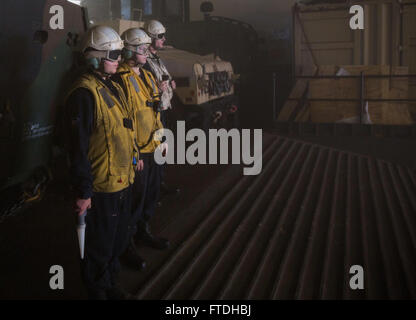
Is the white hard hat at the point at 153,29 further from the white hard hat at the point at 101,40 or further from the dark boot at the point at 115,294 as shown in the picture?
the dark boot at the point at 115,294

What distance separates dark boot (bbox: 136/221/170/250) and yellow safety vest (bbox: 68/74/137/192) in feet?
3.95

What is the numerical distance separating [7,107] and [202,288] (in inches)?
80.5

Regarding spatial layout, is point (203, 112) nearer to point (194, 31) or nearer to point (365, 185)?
point (365, 185)

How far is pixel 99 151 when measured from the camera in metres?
3.12

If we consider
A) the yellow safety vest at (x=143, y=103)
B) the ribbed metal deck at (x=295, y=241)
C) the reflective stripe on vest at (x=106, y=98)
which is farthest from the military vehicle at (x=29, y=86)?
the ribbed metal deck at (x=295, y=241)

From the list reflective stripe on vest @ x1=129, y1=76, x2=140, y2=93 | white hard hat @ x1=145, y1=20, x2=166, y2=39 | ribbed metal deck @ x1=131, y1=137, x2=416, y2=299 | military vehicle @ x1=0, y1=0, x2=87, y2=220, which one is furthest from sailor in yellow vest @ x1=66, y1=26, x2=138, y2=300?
white hard hat @ x1=145, y1=20, x2=166, y2=39

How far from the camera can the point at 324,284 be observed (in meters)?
3.76

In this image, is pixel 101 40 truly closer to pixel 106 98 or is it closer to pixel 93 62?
pixel 93 62

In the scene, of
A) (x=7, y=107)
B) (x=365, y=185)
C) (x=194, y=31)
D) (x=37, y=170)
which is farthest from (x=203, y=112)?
(x=194, y=31)

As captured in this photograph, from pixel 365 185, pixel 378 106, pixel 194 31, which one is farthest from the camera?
pixel 194 31

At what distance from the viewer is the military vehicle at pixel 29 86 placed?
150 inches

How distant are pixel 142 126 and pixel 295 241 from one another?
5.88 ft

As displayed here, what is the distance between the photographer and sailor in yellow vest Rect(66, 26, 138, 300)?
296 cm

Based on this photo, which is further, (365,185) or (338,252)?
(365,185)
